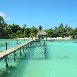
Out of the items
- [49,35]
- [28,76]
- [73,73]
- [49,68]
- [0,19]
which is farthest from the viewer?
[49,35]

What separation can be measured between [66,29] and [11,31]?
1892 cm

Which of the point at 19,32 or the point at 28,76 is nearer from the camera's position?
the point at 28,76

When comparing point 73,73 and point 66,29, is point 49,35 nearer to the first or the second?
point 66,29

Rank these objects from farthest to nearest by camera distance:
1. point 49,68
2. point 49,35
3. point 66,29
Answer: point 66,29, point 49,35, point 49,68

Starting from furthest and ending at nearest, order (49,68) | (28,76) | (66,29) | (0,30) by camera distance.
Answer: (66,29) < (0,30) < (49,68) < (28,76)

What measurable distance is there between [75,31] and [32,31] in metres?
12.5

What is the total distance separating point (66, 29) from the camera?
6806cm

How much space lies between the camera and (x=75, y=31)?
61.9 metres

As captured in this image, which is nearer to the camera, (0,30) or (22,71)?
(22,71)

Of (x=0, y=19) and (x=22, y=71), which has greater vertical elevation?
(x=0, y=19)

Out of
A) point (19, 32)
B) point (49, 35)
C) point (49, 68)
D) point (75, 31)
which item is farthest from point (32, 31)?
point (49, 68)

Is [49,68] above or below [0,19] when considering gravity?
below

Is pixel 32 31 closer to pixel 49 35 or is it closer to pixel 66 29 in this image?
pixel 49 35

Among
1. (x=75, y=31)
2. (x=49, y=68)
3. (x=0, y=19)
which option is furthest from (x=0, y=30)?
(x=49, y=68)
